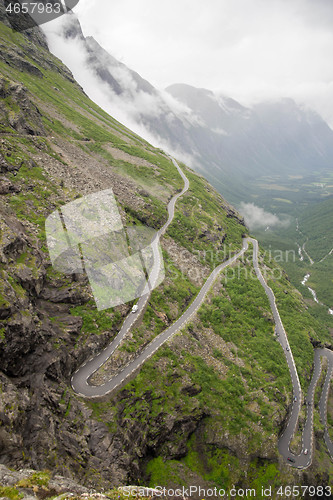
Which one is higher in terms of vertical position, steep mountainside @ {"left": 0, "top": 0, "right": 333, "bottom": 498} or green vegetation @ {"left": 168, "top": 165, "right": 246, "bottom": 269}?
green vegetation @ {"left": 168, "top": 165, "right": 246, "bottom": 269}

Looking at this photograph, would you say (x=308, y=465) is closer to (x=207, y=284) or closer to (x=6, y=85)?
(x=207, y=284)

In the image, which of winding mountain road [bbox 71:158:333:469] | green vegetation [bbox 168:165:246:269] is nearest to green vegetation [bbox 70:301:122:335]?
winding mountain road [bbox 71:158:333:469]

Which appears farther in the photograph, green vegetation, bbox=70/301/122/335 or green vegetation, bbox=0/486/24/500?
green vegetation, bbox=70/301/122/335

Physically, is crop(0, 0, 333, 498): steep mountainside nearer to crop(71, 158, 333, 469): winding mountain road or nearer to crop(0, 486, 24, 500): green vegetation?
crop(71, 158, 333, 469): winding mountain road

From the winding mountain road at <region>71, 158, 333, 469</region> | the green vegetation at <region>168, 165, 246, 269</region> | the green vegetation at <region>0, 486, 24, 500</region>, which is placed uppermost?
the green vegetation at <region>168, 165, 246, 269</region>

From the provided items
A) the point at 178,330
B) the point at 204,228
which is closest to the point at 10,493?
the point at 178,330

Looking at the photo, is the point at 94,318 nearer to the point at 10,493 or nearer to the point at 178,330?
the point at 178,330

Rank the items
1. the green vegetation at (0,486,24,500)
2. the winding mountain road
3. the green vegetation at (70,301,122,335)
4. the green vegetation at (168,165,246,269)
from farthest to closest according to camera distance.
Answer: the green vegetation at (168,165,246,269), the green vegetation at (70,301,122,335), the winding mountain road, the green vegetation at (0,486,24,500)

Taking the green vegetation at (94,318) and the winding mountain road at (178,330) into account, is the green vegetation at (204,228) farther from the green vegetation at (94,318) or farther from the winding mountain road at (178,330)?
the green vegetation at (94,318)
